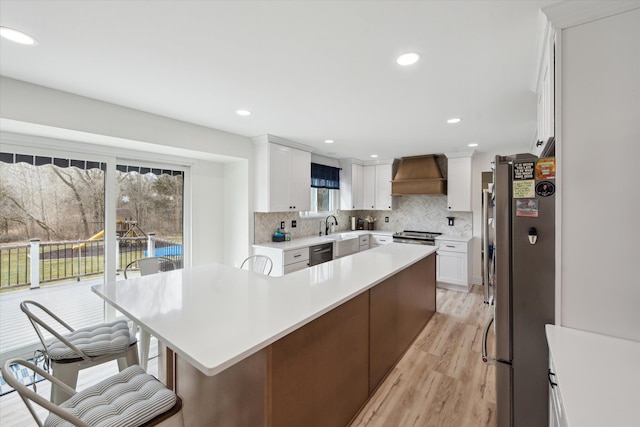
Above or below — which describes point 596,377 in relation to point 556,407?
above

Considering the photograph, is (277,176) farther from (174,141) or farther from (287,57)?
(287,57)

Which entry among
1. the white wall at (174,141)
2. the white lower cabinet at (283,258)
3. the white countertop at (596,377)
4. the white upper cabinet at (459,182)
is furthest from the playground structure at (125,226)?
the white upper cabinet at (459,182)

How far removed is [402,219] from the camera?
5762mm

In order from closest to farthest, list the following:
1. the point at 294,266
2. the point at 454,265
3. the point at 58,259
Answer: the point at 58,259, the point at 294,266, the point at 454,265

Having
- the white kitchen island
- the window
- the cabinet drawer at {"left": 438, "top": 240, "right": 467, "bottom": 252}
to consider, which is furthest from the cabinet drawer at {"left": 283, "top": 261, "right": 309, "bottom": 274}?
the cabinet drawer at {"left": 438, "top": 240, "right": 467, "bottom": 252}

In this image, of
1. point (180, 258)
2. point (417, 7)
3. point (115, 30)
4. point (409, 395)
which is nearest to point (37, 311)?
point (180, 258)

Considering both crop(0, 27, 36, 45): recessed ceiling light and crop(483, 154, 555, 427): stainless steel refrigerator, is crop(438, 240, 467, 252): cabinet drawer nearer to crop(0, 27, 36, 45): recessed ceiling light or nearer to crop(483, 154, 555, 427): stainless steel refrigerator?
crop(483, 154, 555, 427): stainless steel refrigerator

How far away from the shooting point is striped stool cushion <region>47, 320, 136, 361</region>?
1576 mm

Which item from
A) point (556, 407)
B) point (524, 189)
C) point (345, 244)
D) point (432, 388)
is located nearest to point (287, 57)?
point (524, 189)

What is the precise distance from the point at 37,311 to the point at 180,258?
1.40 meters

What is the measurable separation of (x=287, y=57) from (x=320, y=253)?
308 cm

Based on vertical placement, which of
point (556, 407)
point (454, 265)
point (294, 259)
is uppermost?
point (294, 259)

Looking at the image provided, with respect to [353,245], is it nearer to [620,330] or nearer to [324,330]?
[324,330]

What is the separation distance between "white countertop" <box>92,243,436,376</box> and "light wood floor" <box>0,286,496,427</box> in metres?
0.90
